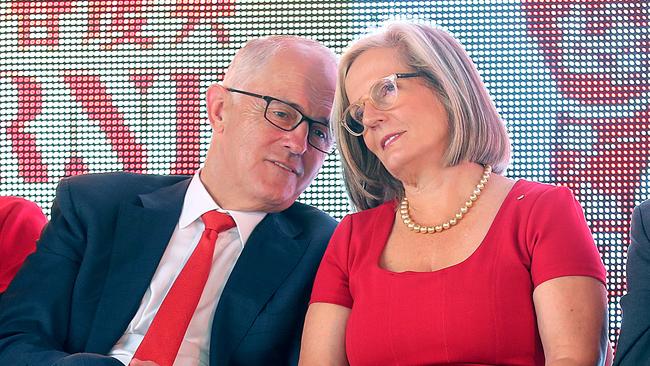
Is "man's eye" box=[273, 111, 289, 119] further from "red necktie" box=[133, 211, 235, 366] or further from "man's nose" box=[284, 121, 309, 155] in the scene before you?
"red necktie" box=[133, 211, 235, 366]

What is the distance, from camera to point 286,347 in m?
2.33

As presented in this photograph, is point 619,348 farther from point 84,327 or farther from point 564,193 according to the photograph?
point 84,327

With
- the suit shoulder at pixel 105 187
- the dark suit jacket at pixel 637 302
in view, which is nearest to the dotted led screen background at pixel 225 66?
the suit shoulder at pixel 105 187

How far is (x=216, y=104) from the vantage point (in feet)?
8.51

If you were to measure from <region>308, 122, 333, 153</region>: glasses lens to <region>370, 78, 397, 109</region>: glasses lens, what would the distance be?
38 cm

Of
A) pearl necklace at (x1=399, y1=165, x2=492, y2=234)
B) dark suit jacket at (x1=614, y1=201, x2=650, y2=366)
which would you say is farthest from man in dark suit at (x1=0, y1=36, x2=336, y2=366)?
dark suit jacket at (x1=614, y1=201, x2=650, y2=366)

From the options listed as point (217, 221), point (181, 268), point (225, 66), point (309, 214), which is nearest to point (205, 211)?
point (217, 221)

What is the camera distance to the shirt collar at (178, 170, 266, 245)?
2.43 m

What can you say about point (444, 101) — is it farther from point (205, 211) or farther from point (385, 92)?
point (205, 211)

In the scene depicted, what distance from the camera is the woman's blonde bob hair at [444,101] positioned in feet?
6.90

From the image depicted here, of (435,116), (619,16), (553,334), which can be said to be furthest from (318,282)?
(619,16)

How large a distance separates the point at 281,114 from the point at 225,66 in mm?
414

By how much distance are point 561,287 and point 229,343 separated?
31.8 inches

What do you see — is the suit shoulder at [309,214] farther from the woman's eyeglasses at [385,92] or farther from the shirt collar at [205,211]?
the woman's eyeglasses at [385,92]
